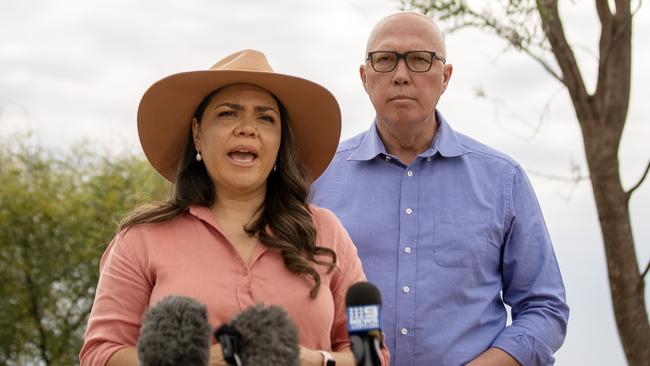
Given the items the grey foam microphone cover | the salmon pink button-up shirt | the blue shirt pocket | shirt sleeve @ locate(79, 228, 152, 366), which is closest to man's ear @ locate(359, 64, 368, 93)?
the blue shirt pocket

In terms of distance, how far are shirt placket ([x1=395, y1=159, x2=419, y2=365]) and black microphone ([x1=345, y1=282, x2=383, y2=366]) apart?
6.01ft

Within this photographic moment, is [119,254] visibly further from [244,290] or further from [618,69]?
[618,69]

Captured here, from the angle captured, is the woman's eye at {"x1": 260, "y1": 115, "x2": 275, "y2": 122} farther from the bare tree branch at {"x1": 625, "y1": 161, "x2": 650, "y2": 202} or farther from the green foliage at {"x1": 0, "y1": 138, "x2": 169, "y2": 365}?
the green foliage at {"x1": 0, "y1": 138, "x2": 169, "y2": 365}

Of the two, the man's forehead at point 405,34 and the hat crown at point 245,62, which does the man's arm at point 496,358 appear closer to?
the man's forehead at point 405,34

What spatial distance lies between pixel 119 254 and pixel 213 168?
0.42m

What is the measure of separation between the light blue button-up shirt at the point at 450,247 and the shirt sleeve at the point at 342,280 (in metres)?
0.77

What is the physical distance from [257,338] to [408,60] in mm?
2196

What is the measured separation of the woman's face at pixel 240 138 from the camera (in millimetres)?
3086

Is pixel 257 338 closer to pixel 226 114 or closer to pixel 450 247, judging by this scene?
pixel 226 114

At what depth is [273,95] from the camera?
3309mm

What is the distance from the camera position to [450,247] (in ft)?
13.3

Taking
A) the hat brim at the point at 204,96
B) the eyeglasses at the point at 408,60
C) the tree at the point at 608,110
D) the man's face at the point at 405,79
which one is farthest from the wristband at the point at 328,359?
the tree at the point at 608,110

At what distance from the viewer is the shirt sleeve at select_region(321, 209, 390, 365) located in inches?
123

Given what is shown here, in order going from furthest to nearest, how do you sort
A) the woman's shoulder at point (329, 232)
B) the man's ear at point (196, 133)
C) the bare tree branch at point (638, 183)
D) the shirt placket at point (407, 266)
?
the bare tree branch at point (638, 183) < the shirt placket at point (407, 266) < the man's ear at point (196, 133) < the woman's shoulder at point (329, 232)
